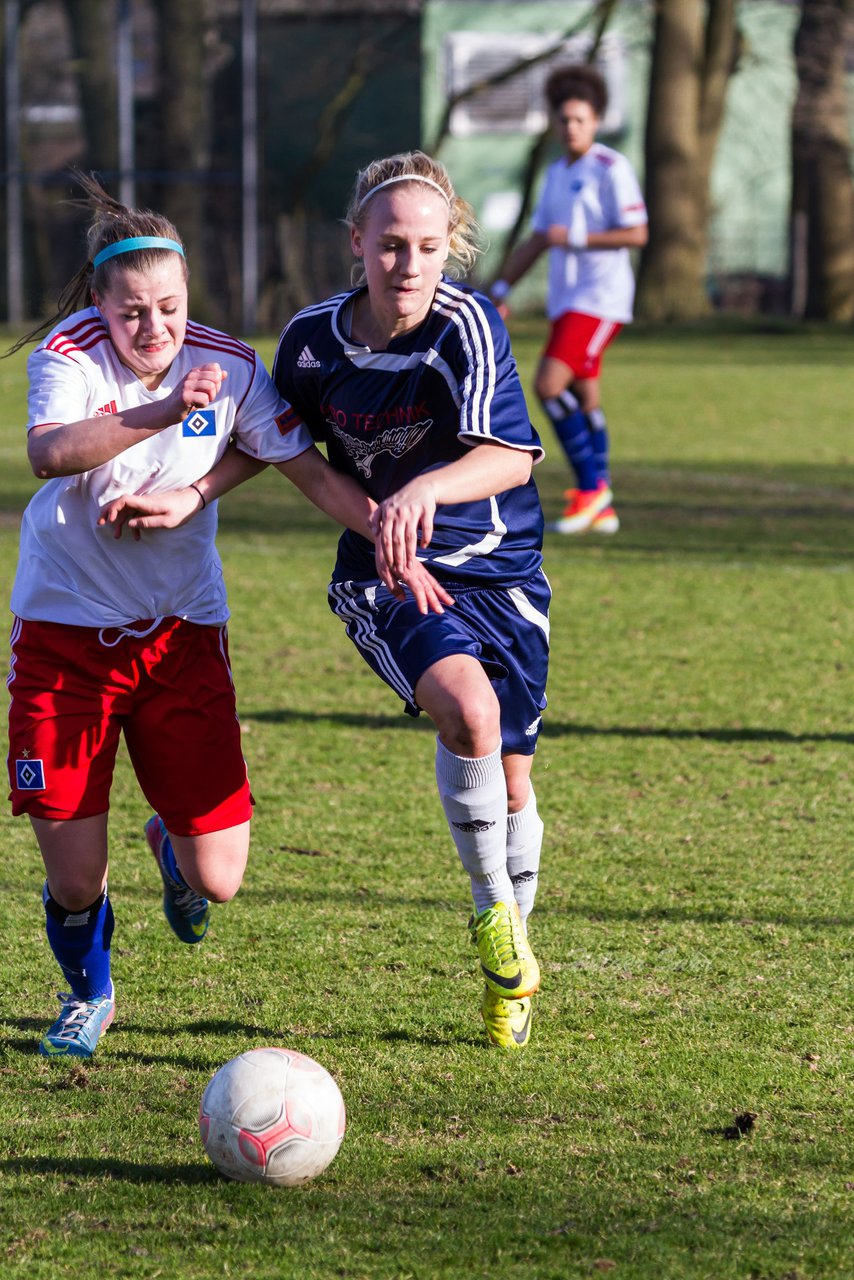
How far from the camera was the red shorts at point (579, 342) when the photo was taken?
396 inches

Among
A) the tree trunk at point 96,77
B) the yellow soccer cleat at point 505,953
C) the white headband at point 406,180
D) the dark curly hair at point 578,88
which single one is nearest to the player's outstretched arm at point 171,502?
the white headband at point 406,180

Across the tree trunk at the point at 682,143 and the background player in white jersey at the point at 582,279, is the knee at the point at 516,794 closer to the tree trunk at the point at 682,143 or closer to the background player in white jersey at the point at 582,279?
the background player in white jersey at the point at 582,279

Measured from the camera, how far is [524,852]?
4004 millimetres

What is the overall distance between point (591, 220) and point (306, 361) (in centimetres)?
672

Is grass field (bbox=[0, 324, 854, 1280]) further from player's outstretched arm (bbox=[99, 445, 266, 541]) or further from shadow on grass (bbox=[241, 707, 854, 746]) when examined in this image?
player's outstretched arm (bbox=[99, 445, 266, 541])

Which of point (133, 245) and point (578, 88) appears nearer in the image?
point (133, 245)

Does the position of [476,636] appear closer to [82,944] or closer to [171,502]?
[171,502]

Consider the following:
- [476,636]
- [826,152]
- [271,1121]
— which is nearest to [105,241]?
[476,636]

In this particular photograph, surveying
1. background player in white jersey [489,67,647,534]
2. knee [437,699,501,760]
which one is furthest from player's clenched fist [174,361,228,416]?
background player in white jersey [489,67,647,534]

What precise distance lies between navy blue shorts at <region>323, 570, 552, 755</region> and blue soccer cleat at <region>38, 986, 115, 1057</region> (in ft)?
3.00

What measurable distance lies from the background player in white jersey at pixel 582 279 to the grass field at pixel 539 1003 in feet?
7.83

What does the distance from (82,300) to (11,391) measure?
52.4ft

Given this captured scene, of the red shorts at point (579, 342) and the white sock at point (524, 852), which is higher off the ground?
the red shorts at point (579, 342)

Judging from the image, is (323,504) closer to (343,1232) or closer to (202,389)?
(202,389)
